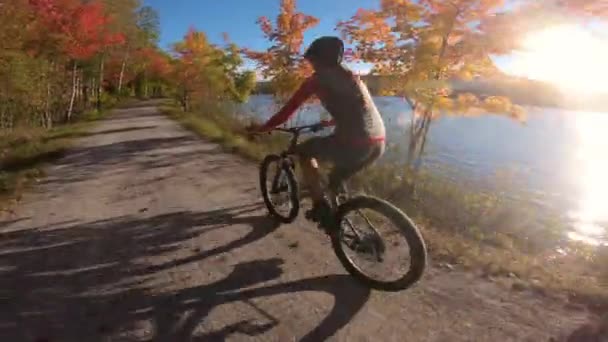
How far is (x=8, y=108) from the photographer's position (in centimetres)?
2373

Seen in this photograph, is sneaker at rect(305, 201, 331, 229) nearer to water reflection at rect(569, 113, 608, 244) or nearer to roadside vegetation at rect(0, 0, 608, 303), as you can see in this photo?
roadside vegetation at rect(0, 0, 608, 303)

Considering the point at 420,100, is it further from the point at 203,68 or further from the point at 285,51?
→ the point at 203,68

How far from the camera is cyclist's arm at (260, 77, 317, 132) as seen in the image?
4.26m

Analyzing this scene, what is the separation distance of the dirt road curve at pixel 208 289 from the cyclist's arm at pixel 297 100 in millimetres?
1596

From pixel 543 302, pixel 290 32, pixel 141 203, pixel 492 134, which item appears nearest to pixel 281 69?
pixel 290 32

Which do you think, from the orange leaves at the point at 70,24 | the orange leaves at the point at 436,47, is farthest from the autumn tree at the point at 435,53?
the orange leaves at the point at 70,24

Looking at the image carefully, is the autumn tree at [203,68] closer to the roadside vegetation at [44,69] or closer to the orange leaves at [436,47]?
the roadside vegetation at [44,69]

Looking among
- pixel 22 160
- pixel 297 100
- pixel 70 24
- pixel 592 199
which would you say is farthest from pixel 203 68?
pixel 297 100

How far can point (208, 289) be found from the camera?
4.11 metres

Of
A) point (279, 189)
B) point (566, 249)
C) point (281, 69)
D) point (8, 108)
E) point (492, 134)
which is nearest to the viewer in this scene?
point (279, 189)

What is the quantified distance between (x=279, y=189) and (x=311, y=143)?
1.67 metres

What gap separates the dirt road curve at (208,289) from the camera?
3445 mm

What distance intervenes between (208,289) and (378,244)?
173 centimetres

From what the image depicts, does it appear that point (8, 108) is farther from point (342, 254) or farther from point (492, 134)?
point (492, 134)
